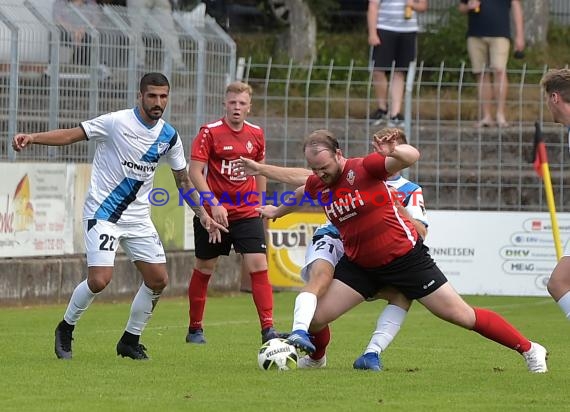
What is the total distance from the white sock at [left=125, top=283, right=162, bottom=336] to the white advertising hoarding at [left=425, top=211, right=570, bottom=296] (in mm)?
8420

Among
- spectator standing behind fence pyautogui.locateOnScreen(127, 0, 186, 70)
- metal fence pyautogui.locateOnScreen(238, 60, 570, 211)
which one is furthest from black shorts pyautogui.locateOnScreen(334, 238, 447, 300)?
metal fence pyautogui.locateOnScreen(238, 60, 570, 211)

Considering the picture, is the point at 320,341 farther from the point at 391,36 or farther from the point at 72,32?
the point at 391,36

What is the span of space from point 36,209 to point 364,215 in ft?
26.3

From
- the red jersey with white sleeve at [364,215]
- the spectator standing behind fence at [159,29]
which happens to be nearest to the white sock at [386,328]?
the red jersey with white sleeve at [364,215]

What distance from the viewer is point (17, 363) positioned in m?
11.2

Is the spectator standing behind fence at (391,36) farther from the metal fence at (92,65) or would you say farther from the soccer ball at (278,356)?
the soccer ball at (278,356)

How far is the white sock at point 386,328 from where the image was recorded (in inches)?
424

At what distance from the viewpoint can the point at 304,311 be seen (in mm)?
10266

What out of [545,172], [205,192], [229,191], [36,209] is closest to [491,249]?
[545,172]

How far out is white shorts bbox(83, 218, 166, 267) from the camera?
11.7 meters

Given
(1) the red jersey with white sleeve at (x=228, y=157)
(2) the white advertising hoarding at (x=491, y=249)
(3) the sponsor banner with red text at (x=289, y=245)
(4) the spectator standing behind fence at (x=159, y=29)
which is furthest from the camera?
(3) the sponsor banner with red text at (x=289, y=245)

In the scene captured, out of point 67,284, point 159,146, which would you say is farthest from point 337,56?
point 159,146

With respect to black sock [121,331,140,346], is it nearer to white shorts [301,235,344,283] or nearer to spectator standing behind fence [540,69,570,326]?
white shorts [301,235,344,283]

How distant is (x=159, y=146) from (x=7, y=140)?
606 cm
